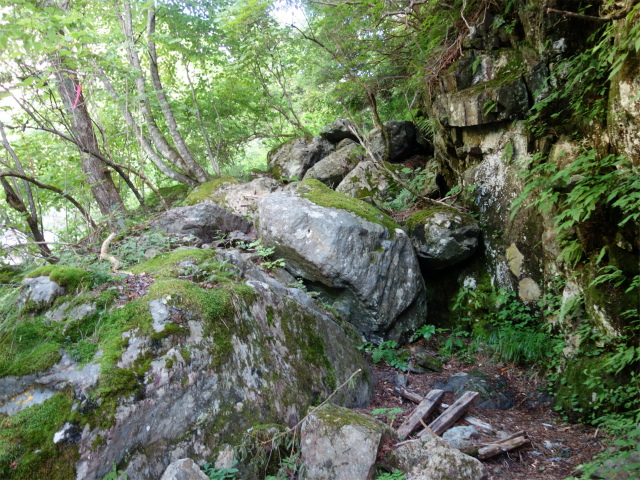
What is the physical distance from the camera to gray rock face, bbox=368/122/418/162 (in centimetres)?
1008

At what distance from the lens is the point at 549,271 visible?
18.4 feet

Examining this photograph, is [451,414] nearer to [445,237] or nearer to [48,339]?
[445,237]

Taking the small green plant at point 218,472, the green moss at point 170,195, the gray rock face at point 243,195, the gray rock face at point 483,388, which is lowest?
the gray rock face at point 483,388

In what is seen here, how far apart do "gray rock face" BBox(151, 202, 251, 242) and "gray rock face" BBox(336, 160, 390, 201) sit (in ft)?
9.01

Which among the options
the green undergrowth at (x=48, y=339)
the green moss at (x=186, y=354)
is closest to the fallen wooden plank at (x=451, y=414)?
the green moss at (x=186, y=354)

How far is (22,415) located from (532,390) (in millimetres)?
5656

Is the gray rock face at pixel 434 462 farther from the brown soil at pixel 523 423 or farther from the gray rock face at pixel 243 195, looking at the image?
the gray rock face at pixel 243 195

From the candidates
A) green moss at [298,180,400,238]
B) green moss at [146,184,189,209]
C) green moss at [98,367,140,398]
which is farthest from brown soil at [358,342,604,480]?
green moss at [146,184,189,209]

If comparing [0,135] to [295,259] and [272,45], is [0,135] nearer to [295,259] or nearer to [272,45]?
[295,259]

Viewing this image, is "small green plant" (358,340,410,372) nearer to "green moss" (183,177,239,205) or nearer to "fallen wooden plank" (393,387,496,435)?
"fallen wooden plank" (393,387,496,435)

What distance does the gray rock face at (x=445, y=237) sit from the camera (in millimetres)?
6848

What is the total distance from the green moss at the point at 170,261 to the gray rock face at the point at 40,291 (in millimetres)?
837

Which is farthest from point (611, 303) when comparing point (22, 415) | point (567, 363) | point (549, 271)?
point (22, 415)

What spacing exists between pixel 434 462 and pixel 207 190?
8566mm
